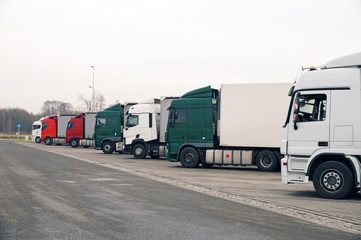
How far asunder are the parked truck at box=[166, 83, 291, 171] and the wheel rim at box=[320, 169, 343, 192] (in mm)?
6946

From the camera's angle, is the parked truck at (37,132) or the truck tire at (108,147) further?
the parked truck at (37,132)

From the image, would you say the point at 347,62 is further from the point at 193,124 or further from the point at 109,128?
the point at 109,128

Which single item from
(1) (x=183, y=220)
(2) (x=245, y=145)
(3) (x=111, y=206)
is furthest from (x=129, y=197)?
(2) (x=245, y=145)

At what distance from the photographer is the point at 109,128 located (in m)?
29.3

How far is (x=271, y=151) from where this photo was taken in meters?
17.5

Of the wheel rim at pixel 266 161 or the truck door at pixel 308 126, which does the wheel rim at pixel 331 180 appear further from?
the wheel rim at pixel 266 161

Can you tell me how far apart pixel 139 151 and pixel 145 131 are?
1389 mm

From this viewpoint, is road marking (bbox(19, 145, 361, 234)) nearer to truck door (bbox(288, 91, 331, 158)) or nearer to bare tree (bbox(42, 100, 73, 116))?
truck door (bbox(288, 91, 331, 158))

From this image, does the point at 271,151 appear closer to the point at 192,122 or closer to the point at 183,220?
the point at 192,122

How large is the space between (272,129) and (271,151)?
0.93 metres

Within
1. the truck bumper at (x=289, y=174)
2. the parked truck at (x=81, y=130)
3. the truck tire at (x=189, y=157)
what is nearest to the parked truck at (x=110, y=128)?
the parked truck at (x=81, y=130)

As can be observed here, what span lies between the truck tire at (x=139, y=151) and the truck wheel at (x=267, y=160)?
29.5 feet

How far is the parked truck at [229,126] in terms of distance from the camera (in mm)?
17297

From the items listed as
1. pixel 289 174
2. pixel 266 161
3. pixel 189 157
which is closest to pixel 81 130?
pixel 189 157
